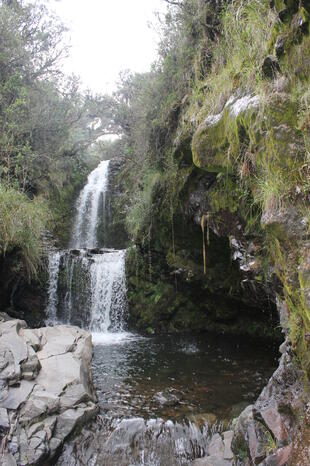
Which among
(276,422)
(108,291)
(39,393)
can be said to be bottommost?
(39,393)

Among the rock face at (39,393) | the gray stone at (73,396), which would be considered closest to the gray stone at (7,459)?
the rock face at (39,393)

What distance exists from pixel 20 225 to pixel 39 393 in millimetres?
4268

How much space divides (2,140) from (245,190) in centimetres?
738

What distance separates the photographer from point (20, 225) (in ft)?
26.0

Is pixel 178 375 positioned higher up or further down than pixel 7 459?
higher up

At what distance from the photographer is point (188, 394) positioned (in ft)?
18.1

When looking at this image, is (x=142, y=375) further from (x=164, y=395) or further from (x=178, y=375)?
(x=164, y=395)

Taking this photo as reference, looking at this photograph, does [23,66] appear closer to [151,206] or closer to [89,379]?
[151,206]

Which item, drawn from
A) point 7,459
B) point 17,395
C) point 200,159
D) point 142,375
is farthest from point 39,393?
point 200,159

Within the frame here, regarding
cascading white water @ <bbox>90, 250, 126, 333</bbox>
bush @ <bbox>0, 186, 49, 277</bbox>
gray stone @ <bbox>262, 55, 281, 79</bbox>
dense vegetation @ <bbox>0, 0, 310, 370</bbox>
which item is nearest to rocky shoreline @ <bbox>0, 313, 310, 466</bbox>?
dense vegetation @ <bbox>0, 0, 310, 370</bbox>

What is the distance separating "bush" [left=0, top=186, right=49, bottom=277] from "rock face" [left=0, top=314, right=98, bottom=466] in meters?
2.30

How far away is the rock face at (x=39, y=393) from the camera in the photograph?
395 cm

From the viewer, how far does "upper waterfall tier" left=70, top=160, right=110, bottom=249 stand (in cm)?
1390

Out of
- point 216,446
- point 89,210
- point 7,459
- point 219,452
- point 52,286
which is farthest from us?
point 89,210
